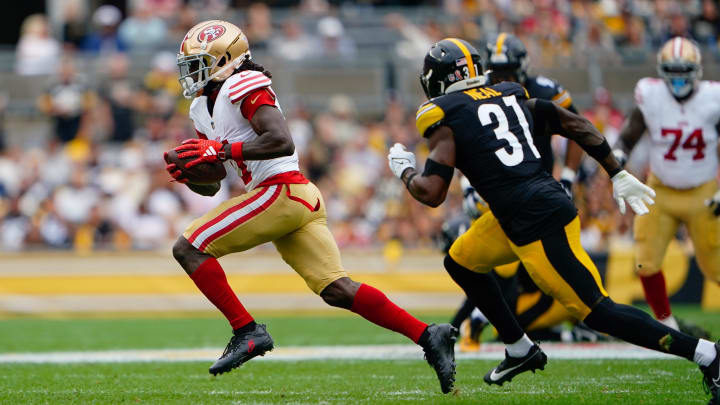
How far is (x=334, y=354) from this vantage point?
24.4ft

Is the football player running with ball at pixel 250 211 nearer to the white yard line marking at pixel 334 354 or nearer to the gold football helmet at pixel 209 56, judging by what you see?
the gold football helmet at pixel 209 56

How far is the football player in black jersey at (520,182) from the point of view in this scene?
4.79 metres

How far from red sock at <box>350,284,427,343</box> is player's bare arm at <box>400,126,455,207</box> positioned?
2.21ft

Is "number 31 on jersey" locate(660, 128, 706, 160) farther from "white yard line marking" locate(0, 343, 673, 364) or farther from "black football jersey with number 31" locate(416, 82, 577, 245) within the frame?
"black football jersey with number 31" locate(416, 82, 577, 245)

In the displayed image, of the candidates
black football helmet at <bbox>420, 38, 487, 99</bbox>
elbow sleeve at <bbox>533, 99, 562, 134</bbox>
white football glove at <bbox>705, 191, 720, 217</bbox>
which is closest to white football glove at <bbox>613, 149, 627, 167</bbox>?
white football glove at <bbox>705, 191, 720, 217</bbox>

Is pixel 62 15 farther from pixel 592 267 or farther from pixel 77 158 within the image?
pixel 592 267

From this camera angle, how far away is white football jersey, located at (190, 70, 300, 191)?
517 centimetres

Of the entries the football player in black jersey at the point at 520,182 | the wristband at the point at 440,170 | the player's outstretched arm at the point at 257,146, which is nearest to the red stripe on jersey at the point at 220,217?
the player's outstretched arm at the point at 257,146

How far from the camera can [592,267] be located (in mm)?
4918

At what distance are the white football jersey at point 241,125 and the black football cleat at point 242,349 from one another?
30.4 inches

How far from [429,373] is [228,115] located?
207cm

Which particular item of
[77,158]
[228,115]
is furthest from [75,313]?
[228,115]

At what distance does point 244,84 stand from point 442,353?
166 centimetres

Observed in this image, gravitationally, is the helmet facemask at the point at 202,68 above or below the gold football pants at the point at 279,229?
above
